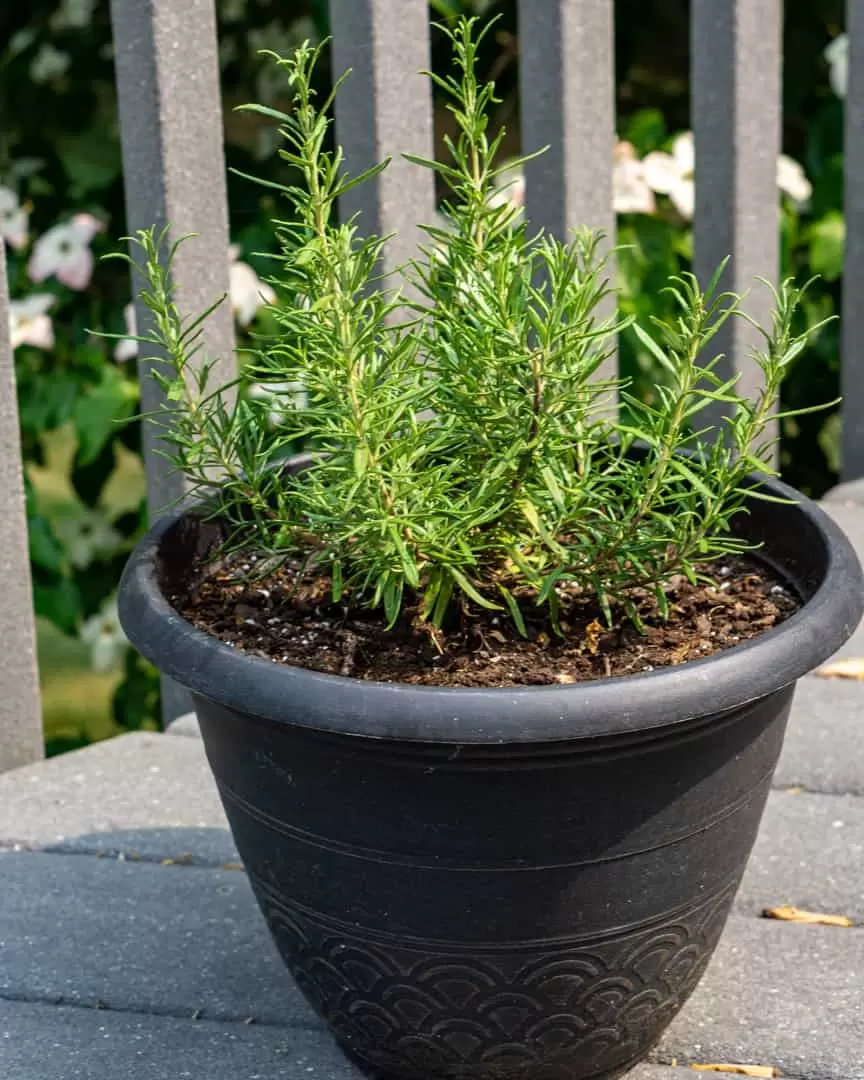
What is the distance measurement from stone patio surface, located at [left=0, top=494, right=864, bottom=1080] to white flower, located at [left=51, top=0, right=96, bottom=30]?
173 centimetres

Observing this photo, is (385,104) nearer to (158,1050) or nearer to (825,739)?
(825,739)

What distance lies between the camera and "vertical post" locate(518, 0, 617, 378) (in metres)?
1.92

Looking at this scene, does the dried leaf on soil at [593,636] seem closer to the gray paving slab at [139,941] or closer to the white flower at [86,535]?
the gray paving slab at [139,941]

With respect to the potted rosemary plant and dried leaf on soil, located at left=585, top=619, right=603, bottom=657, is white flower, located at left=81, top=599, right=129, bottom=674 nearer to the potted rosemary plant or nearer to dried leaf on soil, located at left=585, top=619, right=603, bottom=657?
the potted rosemary plant

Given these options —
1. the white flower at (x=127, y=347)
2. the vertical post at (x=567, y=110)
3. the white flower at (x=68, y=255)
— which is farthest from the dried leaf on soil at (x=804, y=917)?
the white flower at (x=68, y=255)

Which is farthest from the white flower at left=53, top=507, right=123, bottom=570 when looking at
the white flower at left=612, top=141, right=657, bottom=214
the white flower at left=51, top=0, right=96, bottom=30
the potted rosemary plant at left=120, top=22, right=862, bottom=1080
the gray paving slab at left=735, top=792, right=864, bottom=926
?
the potted rosemary plant at left=120, top=22, right=862, bottom=1080

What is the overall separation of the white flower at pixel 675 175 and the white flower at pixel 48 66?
1.12 m

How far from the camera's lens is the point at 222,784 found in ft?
3.59

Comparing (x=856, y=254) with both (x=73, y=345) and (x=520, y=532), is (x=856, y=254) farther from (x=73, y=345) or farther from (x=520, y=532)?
(x=520, y=532)

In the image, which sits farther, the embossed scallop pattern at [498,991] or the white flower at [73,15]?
the white flower at [73,15]

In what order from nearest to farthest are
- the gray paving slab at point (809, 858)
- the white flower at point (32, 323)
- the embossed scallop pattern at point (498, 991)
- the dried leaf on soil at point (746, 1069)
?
the embossed scallop pattern at point (498, 991), the dried leaf on soil at point (746, 1069), the gray paving slab at point (809, 858), the white flower at point (32, 323)

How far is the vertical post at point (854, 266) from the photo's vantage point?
2.33 metres

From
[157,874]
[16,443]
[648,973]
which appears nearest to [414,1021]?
[648,973]

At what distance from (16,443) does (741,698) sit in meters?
0.95
